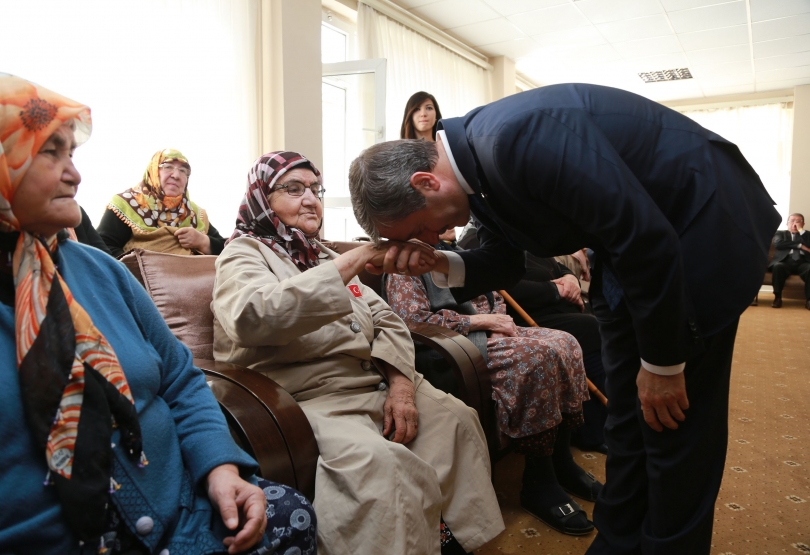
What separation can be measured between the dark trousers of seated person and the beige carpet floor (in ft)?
12.3

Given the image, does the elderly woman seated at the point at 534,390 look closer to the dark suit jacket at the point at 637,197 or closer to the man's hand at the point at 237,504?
the dark suit jacket at the point at 637,197

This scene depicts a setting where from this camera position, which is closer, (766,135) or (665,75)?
(665,75)

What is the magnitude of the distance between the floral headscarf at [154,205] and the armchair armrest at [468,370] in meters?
1.60

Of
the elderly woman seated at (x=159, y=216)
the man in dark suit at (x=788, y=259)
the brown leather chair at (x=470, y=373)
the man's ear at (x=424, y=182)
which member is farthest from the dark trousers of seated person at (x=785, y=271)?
the man's ear at (x=424, y=182)

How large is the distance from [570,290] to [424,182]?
1734mm

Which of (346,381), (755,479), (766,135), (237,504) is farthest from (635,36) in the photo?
(237,504)

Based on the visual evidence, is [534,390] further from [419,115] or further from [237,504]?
[419,115]

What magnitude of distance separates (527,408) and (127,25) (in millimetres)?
2865

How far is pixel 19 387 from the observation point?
800mm

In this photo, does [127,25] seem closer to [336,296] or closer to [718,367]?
[336,296]

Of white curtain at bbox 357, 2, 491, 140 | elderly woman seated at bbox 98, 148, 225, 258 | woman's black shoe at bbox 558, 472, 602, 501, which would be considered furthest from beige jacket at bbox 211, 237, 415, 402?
white curtain at bbox 357, 2, 491, 140

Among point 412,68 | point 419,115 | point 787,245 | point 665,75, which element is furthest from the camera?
point 665,75

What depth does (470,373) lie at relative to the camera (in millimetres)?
1761

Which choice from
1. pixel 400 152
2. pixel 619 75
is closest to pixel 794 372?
pixel 400 152
